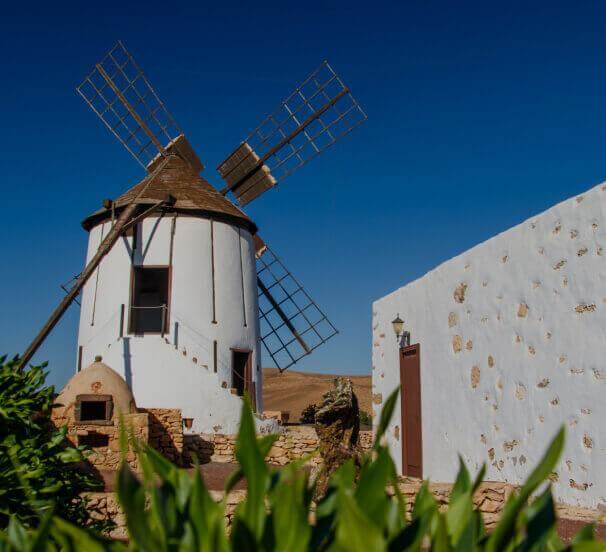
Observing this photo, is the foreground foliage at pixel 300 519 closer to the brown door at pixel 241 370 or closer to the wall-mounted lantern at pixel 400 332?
the wall-mounted lantern at pixel 400 332

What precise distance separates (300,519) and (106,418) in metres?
11.8

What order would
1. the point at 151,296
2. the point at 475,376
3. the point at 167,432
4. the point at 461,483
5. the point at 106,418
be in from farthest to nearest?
the point at 151,296, the point at 167,432, the point at 106,418, the point at 475,376, the point at 461,483

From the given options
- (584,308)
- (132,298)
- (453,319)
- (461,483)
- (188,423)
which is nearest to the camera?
(461,483)

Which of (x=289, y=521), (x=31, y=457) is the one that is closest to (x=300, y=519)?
(x=289, y=521)

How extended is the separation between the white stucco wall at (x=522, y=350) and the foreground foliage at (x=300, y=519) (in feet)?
14.1

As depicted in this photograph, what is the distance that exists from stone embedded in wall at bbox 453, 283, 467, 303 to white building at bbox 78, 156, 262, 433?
8.63 metres

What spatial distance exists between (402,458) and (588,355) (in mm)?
3834

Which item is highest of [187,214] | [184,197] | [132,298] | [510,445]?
[184,197]

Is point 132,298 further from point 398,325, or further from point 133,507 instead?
point 133,507

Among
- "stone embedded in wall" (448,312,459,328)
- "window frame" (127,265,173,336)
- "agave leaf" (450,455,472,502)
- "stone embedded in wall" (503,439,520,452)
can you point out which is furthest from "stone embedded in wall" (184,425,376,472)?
"agave leaf" (450,455,472,502)

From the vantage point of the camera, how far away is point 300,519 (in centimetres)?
131

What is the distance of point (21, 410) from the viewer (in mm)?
4312

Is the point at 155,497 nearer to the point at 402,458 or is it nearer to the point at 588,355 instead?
the point at 588,355

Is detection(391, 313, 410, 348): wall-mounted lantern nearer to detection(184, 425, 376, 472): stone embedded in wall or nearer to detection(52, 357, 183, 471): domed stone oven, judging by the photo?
detection(52, 357, 183, 471): domed stone oven
